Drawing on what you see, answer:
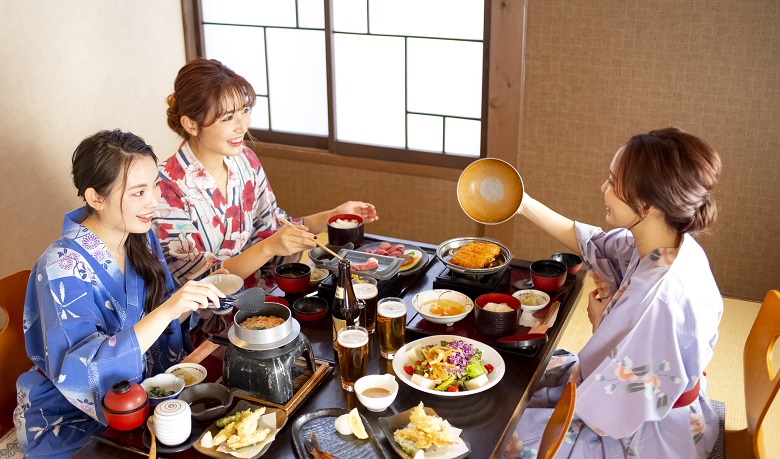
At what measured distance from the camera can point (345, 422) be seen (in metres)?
1.95

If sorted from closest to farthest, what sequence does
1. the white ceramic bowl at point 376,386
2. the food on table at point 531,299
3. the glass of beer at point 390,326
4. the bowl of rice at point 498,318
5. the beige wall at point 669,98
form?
the white ceramic bowl at point 376,386, the glass of beer at point 390,326, the bowl of rice at point 498,318, the food on table at point 531,299, the beige wall at point 669,98

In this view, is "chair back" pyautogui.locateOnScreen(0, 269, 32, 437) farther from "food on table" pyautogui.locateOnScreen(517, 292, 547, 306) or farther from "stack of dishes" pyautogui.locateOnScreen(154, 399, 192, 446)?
"food on table" pyautogui.locateOnScreen(517, 292, 547, 306)

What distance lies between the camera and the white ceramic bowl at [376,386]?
2.02 meters

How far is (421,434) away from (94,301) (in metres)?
1.13

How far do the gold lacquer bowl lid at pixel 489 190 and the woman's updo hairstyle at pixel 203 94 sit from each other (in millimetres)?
1014

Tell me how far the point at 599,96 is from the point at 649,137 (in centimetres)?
204

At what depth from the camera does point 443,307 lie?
257 cm

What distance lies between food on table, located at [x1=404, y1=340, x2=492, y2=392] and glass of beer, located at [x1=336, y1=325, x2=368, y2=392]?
16 cm

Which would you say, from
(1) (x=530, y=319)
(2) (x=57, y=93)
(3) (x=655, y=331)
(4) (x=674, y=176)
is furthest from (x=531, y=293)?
(2) (x=57, y=93)

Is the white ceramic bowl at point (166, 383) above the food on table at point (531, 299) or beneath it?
above

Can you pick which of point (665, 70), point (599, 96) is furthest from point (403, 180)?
point (665, 70)

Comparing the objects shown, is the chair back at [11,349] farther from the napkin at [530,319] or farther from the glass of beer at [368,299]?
the napkin at [530,319]

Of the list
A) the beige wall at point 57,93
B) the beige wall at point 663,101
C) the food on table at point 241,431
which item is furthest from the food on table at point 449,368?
the beige wall at point 57,93

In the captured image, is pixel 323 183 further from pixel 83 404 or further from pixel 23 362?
pixel 83 404
